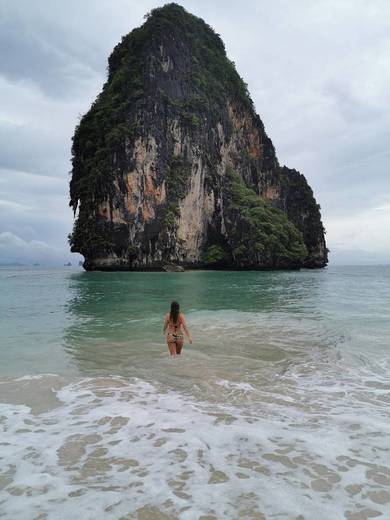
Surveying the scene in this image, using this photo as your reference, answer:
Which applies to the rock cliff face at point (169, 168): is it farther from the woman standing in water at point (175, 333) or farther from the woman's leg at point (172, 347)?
the woman's leg at point (172, 347)

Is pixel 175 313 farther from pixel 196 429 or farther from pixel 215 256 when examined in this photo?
pixel 215 256

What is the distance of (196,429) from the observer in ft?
11.1

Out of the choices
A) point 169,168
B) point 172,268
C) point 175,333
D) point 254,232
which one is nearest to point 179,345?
point 175,333

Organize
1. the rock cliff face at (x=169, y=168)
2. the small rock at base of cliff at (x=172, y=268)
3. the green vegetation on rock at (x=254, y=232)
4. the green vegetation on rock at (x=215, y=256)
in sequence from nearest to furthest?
the rock cliff face at (x=169, y=168), the small rock at base of cliff at (x=172, y=268), the green vegetation on rock at (x=215, y=256), the green vegetation on rock at (x=254, y=232)

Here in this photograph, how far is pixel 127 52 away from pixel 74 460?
210 feet

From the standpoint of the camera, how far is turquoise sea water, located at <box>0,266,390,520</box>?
92.0 inches

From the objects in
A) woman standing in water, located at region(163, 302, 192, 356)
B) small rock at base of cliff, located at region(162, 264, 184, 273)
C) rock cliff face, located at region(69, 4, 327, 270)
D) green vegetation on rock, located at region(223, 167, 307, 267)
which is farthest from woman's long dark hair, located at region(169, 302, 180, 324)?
green vegetation on rock, located at region(223, 167, 307, 267)

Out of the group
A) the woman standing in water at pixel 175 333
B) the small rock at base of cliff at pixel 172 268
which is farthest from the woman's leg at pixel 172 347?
the small rock at base of cliff at pixel 172 268

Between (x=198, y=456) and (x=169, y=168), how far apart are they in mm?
47822

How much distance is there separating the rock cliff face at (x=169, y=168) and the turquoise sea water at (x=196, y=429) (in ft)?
127

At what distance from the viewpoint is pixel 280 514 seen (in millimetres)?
2193

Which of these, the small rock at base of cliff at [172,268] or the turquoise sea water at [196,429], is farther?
the small rock at base of cliff at [172,268]

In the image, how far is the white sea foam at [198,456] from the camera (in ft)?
7.48

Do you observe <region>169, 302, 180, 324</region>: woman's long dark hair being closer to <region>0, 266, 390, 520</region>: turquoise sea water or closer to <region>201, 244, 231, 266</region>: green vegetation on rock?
<region>0, 266, 390, 520</region>: turquoise sea water
